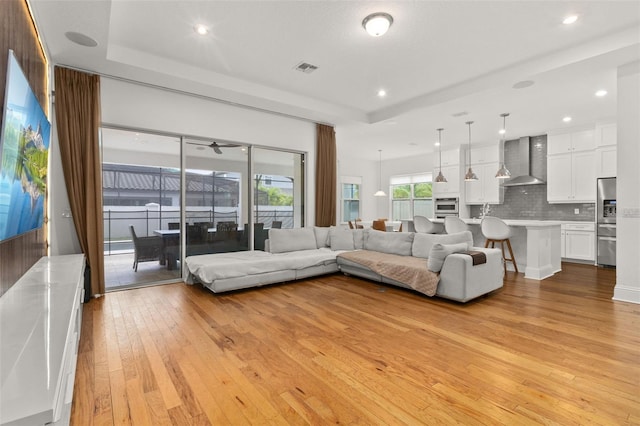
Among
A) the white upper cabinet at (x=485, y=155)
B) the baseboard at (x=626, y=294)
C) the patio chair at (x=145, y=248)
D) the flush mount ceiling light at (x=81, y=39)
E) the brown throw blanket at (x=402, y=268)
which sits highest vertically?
the flush mount ceiling light at (x=81, y=39)

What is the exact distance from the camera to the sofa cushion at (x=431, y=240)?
442cm

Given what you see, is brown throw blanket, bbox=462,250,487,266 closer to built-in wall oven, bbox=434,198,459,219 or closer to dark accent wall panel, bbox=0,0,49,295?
dark accent wall panel, bbox=0,0,49,295

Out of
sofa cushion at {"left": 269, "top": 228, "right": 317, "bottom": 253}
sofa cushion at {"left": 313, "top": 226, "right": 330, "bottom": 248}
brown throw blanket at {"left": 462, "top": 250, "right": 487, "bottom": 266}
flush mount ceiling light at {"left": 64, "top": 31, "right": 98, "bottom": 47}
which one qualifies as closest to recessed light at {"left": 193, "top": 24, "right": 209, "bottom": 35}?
flush mount ceiling light at {"left": 64, "top": 31, "right": 98, "bottom": 47}

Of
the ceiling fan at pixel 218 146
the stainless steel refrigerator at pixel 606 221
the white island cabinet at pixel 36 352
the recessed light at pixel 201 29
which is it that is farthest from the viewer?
the stainless steel refrigerator at pixel 606 221

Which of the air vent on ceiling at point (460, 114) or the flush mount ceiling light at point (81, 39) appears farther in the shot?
the air vent on ceiling at point (460, 114)

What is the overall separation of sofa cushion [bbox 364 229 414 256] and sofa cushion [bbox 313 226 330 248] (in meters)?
0.73

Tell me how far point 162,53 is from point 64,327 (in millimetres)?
3568

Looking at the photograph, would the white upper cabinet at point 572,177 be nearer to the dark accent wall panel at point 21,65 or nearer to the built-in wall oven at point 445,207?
the built-in wall oven at point 445,207

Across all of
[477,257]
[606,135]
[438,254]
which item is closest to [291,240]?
[438,254]

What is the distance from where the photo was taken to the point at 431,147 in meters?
8.79

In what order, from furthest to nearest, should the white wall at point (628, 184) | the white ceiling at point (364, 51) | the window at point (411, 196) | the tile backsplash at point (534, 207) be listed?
1. the window at point (411, 196)
2. the tile backsplash at point (534, 207)
3. the white wall at point (628, 184)
4. the white ceiling at point (364, 51)

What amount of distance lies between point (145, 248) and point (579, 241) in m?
8.01

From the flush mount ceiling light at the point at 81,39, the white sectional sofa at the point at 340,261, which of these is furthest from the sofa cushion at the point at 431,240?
the flush mount ceiling light at the point at 81,39

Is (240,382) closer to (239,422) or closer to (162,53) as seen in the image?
(239,422)
